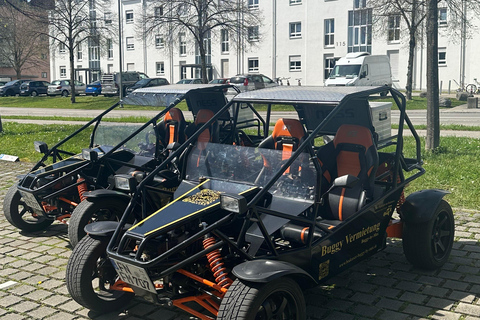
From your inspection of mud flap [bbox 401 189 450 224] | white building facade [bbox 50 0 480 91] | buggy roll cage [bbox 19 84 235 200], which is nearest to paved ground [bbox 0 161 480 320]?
mud flap [bbox 401 189 450 224]

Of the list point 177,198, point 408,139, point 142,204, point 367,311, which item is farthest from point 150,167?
point 408,139

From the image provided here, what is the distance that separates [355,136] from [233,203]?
185cm

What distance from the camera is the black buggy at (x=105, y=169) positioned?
6078 millimetres

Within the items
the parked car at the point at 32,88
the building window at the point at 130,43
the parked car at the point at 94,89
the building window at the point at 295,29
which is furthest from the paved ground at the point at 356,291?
the building window at the point at 130,43

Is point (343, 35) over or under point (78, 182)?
over

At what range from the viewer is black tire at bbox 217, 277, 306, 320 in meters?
3.76

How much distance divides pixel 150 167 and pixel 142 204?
2095 millimetres

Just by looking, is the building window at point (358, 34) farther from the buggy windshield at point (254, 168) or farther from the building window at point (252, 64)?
the buggy windshield at point (254, 168)

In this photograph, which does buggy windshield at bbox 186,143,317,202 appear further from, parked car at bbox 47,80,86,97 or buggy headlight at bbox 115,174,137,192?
parked car at bbox 47,80,86,97

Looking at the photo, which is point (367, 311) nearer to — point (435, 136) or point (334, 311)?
point (334, 311)

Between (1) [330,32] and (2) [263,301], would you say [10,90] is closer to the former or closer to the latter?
A: (1) [330,32]

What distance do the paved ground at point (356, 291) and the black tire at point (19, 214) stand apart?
62cm

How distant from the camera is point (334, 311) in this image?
4.76m

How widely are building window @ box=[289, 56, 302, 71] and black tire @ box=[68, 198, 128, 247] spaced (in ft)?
140
